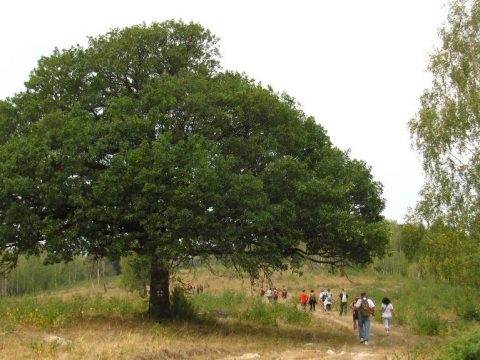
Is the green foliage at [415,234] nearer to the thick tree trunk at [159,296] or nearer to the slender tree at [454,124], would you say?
the slender tree at [454,124]

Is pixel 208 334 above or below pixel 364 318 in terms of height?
below

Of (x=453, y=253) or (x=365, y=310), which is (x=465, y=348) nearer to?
(x=365, y=310)

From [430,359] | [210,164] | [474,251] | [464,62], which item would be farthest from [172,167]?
[464,62]

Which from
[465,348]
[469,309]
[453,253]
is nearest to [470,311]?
[469,309]

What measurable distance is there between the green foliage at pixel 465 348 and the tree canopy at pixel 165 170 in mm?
8085

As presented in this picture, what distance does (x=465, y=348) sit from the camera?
9031mm

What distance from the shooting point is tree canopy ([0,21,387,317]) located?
56.0ft

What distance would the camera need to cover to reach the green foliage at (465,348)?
8891 mm

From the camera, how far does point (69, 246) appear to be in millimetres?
18000

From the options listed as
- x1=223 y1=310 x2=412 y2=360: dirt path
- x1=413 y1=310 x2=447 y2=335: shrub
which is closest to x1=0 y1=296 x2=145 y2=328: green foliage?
x1=223 y1=310 x2=412 y2=360: dirt path

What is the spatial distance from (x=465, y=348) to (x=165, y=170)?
10767 millimetres

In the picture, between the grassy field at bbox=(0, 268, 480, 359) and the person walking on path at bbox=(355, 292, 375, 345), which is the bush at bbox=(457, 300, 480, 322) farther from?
the person walking on path at bbox=(355, 292, 375, 345)

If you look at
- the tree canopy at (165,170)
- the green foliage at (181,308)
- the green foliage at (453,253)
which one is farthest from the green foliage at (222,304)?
the green foliage at (453,253)

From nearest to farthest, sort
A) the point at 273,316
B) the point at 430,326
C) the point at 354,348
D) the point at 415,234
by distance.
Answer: the point at 354,348 → the point at 430,326 → the point at 273,316 → the point at 415,234
